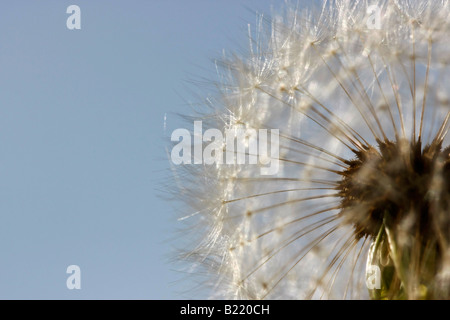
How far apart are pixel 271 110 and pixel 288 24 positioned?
885mm

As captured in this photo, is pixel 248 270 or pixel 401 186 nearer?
pixel 401 186

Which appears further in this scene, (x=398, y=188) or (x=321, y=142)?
(x=321, y=142)

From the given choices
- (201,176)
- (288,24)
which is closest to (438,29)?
(288,24)

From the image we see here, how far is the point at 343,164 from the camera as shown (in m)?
6.41

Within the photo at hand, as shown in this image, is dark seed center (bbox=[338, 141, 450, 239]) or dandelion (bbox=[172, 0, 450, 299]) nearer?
dark seed center (bbox=[338, 141, 450, 239])

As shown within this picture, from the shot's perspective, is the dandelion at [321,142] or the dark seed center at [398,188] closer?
the dark seed center at [398,188]

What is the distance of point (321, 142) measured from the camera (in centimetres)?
679

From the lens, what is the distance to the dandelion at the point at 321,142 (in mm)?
6172

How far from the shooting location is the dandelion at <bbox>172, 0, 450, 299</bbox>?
20.2 feet

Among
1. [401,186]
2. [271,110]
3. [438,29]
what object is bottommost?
[401,186]
